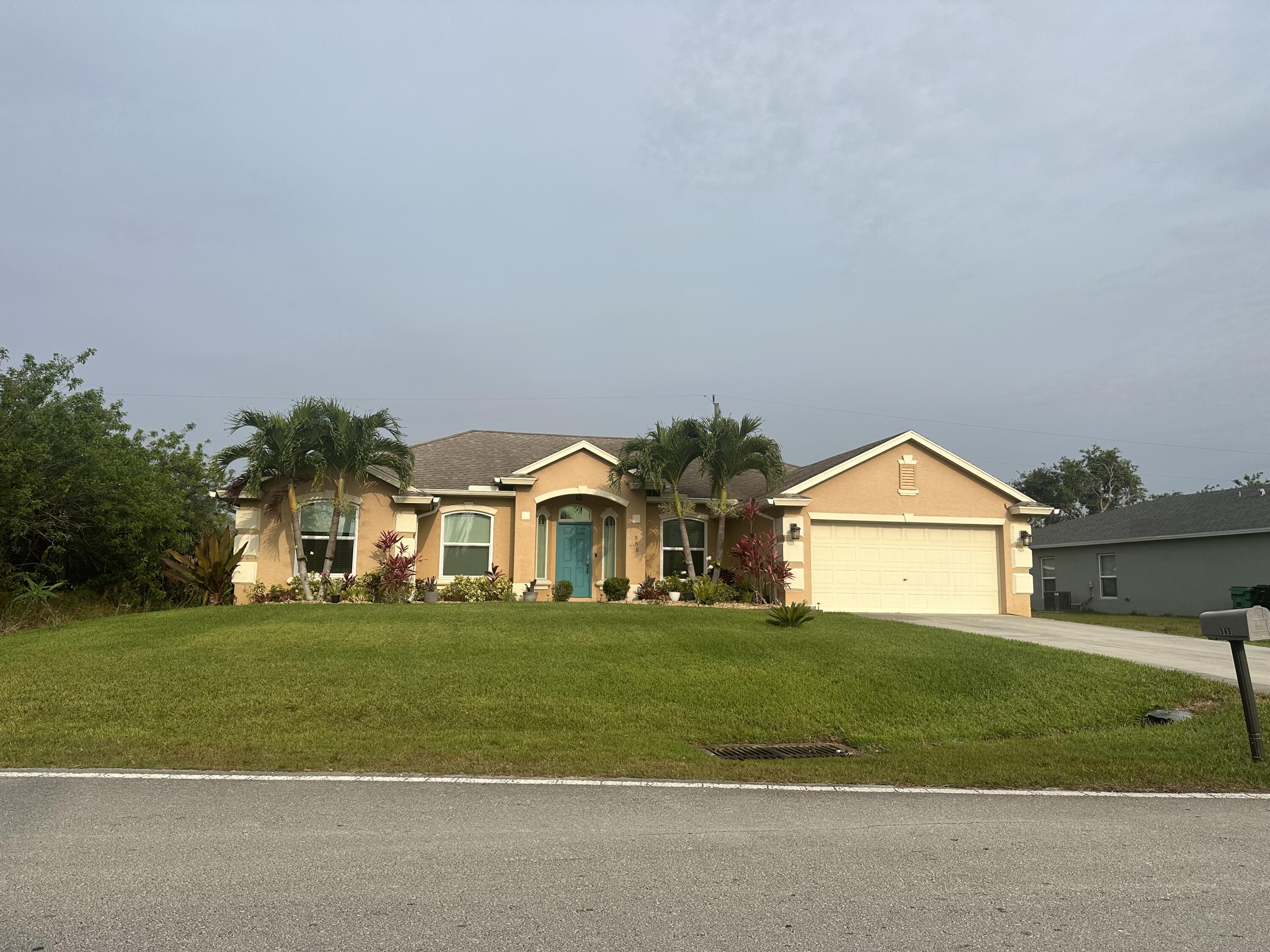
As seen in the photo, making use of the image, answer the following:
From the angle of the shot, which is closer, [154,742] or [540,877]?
[540,877]

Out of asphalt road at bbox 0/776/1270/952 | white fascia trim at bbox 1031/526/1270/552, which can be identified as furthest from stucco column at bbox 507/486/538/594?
white fascia trim at bbox 1031/526/1270/552

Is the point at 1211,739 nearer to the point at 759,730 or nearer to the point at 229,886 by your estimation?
the point at 759,730

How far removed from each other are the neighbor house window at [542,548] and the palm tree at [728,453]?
4.30 metres

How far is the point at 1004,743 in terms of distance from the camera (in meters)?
9.48

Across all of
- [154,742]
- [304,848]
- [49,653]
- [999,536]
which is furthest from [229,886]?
[999,536]

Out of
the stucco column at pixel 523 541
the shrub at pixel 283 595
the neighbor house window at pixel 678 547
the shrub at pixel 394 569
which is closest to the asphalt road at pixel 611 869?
the shrub at pixel 394 569

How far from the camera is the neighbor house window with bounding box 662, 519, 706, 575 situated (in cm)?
2277

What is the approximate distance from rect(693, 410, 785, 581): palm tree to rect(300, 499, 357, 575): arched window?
8424 millimetres

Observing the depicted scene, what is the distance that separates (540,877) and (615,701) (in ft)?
20.3

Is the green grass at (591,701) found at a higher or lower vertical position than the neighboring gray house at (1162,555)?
lower

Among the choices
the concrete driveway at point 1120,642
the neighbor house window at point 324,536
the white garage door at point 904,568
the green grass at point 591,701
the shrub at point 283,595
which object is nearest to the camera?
the green grass at point 591,701

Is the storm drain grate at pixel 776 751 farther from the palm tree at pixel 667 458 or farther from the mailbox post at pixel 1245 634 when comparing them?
the palm tree at pixel 667 458

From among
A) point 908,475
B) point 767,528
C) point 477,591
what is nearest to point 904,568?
point 908,475

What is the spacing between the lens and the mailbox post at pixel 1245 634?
7.79m
